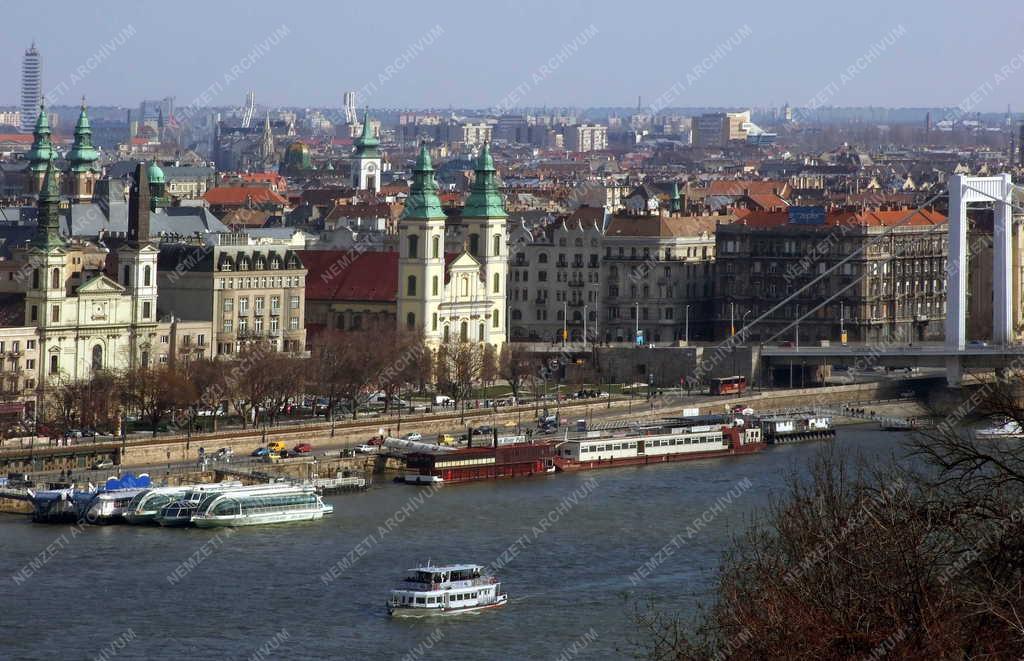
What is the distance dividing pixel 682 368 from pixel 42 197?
1332cm

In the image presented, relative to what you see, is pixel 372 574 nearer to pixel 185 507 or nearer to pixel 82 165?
pixel 185 507

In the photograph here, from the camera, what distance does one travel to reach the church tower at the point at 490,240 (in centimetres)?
5388

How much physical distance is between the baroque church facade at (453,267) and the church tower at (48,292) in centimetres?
837

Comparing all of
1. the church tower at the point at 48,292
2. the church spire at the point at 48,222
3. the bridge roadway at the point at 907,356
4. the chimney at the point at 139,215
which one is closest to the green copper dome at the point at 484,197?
the bridge roadway at the point at 907,356

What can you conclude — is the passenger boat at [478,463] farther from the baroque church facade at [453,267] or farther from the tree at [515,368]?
the baroque church facade at [453,267]

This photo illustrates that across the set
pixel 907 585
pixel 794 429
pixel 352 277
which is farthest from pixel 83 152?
pixel 907 585

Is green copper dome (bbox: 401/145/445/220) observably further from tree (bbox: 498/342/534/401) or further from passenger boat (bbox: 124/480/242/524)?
passenger boat (bbox: 124/480/242/524)

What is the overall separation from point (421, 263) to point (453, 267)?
3.23ft

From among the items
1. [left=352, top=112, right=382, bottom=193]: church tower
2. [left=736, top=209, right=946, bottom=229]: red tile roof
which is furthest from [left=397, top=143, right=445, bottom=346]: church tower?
[left=352, top=112, right=382, bottom=193]: church tower

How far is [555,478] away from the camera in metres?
40.9

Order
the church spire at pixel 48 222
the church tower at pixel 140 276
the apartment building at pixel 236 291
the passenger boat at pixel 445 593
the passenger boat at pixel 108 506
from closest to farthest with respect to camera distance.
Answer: the passenger boat at pixel 445 593 < the passenger boat at pixel 108 506 < the church spire at pixel 48 222 < the church tower at pixel 140 276 < the apartment building at pixel 236 291

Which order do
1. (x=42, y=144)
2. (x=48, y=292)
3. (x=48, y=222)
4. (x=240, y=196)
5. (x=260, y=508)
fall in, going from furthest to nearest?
1. (x=240, y=196)
2. (x=42, y=144)
3. (x=48, y=222)
4. (x=48, y=292)
5. (x=260, y=508)

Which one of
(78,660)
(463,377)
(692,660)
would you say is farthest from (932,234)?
(692,660)

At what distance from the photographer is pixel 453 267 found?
174ft
